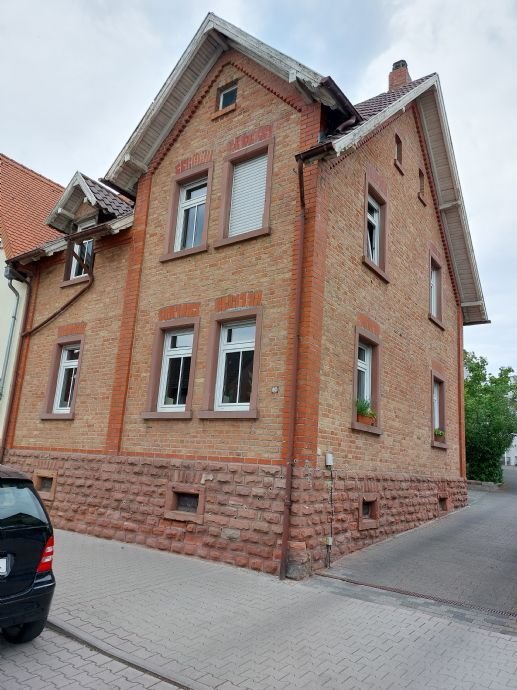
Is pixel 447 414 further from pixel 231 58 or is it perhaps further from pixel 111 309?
pixel 231 58

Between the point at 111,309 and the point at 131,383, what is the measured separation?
6.64 feet

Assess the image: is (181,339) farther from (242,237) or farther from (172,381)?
(242,237)

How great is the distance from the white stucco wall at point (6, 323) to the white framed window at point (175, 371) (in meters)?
5.34

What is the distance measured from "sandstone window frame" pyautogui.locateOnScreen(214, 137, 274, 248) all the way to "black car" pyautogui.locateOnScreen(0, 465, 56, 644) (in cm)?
609

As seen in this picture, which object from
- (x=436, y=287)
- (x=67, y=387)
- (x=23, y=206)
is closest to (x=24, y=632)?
(x=67, y=387)

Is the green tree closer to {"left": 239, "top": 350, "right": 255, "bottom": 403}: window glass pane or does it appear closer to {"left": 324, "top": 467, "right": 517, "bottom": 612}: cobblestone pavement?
{"left": 324, "top": 467, "right": 517, "bottom": 612}: cobblestone pavement

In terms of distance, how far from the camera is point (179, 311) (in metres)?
10.4

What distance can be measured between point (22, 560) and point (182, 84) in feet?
34.4

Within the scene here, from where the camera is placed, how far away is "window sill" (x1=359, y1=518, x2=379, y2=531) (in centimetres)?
954

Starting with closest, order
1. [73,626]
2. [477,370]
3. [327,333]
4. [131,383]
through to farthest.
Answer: [73,626]
[327,333]
[131,383]
[477,370]

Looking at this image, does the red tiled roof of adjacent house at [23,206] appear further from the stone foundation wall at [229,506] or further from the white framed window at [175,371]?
the white framed window at [175,371]

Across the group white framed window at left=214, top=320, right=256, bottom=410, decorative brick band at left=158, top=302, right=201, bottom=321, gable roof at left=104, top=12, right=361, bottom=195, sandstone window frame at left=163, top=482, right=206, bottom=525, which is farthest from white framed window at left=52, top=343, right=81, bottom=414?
white framed window at left=214, top=320, right=256, bottom=410

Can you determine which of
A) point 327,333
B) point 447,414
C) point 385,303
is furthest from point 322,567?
point 447,414

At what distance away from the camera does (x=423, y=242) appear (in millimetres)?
14055
